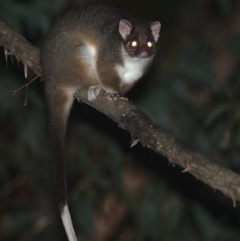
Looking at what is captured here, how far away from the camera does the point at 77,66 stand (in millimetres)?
6383

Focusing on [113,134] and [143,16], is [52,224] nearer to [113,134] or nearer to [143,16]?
[113,134]

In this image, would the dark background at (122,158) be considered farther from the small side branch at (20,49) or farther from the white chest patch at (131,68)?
the white chest patch at (131,68)

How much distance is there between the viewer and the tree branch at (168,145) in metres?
4.56

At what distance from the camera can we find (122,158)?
9.03 m

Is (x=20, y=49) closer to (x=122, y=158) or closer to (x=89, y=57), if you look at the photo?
(x=89, y=57)

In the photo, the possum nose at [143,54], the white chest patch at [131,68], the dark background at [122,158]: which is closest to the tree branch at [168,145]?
the white chest patch at [131,68]

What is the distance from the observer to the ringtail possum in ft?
20.8

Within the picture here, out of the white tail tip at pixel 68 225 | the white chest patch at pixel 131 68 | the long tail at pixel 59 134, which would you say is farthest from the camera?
the white chest patch at pixel 131 68

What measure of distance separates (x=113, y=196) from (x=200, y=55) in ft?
7.70

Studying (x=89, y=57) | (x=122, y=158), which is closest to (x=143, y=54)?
(x=89, y=57)

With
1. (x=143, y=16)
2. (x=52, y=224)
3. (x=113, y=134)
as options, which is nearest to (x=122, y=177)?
(x=113, y=134)

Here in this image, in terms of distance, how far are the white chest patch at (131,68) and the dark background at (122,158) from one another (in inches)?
66.5

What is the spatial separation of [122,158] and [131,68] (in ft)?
8.68

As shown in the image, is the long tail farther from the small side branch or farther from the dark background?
the dark background
